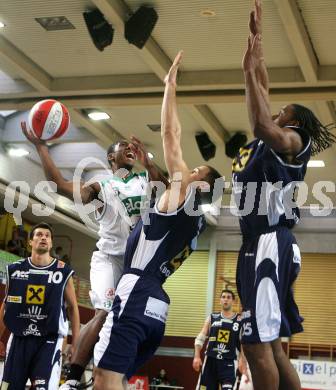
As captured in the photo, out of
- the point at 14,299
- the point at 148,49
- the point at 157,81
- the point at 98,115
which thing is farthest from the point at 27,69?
the point at 14,299

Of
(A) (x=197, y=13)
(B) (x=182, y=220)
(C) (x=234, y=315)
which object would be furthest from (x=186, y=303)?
(B) (x=182, y=220)

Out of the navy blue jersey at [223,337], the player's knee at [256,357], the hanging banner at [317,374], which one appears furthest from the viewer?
the hanging banner at [317,374]

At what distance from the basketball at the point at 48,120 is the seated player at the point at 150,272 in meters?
1.18

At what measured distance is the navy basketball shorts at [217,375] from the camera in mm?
12500

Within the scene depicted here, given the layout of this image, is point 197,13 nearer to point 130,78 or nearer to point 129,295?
point 130,78

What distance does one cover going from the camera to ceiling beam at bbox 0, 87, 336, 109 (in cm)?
1360

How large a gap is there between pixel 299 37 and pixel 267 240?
7.54m

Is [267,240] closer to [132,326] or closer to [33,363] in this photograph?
[132,326]

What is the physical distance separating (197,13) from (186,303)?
16853mm

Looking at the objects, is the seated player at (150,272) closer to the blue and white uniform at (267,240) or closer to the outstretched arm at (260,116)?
the blue and white uniform at (267,240)

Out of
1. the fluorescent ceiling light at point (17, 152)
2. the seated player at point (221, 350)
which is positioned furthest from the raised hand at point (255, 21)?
the fluorescent ceiling light at point (17, 152)

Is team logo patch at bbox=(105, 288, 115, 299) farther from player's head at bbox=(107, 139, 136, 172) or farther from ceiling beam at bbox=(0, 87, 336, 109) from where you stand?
ceiling beam at bbox=(0, 87, 336, 109)

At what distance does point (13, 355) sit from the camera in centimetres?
715

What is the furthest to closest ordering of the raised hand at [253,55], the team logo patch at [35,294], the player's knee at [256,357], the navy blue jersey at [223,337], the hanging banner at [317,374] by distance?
the hanging banner at [317,374], the navy blue jersey at [223,337], the team logo patch at [35,294], the raised hand at [253,55], the player's knee at [256,357]
